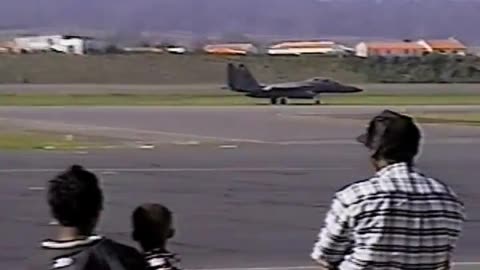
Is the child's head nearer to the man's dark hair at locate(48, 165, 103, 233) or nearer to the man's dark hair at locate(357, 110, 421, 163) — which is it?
the man's dark hair at locate(48, 165, 103, 233)

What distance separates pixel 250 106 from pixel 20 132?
20.1 meters

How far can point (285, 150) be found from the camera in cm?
3005

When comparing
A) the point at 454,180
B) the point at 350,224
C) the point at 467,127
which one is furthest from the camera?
the point at 467,127

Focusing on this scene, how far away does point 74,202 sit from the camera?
15.0ft

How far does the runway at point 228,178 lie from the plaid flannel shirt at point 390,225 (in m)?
7.52

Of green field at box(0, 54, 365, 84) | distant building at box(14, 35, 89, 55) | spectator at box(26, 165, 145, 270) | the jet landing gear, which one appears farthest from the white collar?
distant building at box(14, 35, 89, 55)

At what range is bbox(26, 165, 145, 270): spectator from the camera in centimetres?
451

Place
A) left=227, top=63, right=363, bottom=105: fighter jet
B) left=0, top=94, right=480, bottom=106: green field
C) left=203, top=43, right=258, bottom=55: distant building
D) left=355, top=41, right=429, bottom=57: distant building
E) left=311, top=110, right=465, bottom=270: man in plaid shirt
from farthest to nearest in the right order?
left=355, top=41, right=429, bottom=57: distant building < left=203, top=43, right=258, bottom=55: distant building < left=227, top=63, right=363, bottom=105: fighter jet < left=0, top=94, right=480, bottom=106: green field < left=311, top=110, right=465, bottom=270: man in plaid shirt

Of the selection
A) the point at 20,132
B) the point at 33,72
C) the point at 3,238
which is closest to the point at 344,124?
the point at 20,132

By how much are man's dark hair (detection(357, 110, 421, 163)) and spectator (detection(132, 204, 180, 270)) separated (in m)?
0.79

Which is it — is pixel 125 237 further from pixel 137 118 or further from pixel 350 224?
pixel 137 118

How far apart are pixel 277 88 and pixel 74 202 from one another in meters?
56.1

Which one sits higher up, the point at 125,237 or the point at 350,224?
the point at 350,224

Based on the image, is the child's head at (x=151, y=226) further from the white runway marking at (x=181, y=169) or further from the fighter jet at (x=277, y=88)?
the fighter jet at (x=277, y=88)
